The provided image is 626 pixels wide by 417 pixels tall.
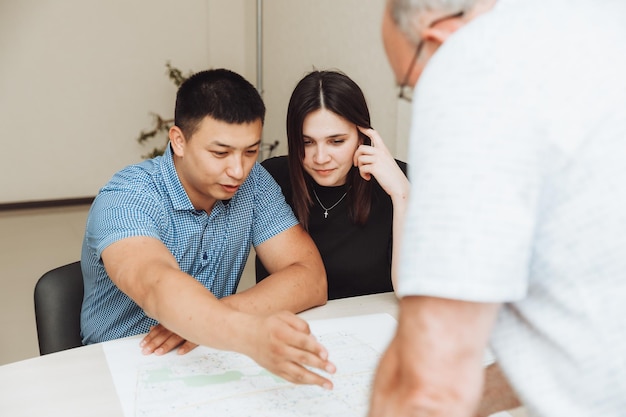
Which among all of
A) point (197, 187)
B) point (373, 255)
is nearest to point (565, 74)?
point (197, 187)

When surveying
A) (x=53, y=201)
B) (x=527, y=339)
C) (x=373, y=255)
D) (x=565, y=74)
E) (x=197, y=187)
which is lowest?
(x=53, y=201)

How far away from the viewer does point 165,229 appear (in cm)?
165

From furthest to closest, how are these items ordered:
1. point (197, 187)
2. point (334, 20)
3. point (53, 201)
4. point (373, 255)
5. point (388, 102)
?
point (53, 201) → point (334, 20) → point (388, 102) → point (373, 255) → point (197, 187)

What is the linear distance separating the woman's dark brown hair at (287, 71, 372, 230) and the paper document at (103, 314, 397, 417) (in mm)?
609

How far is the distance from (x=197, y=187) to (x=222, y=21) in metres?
3.84

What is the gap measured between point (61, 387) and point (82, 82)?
13.3 feet

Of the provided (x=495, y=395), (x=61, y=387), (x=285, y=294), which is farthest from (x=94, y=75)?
(x=495, y=395)

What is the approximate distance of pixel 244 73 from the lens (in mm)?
5344

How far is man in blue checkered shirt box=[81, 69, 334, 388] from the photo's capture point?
4.51 feet

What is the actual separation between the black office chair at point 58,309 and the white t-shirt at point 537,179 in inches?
49.2

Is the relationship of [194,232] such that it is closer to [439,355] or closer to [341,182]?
[341,182]

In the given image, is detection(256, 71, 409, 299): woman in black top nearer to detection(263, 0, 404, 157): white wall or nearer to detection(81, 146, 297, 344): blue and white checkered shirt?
detection(81, 146, 297, 344): blue and white checkered shirt

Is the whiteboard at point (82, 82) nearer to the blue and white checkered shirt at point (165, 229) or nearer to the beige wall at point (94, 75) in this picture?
the beige wall at point (94, 75)

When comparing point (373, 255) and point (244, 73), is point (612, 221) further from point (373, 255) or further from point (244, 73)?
point (244, 73)
